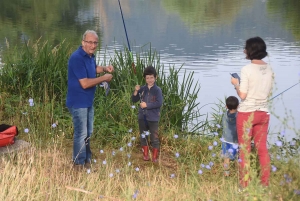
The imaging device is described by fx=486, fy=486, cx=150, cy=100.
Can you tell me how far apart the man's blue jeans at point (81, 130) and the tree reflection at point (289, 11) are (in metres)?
18.7

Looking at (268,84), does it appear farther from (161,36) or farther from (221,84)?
(161,36)

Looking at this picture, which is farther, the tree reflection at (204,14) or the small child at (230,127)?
the tree reflection at (204,14)

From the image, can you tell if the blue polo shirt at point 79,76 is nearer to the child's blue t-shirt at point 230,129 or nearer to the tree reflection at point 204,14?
the child's blue t-shirt at point 230,129

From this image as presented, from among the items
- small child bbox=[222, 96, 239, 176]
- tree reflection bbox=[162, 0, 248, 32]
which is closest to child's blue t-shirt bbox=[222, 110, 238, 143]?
small child bbox=[222, 96, 239, 176]

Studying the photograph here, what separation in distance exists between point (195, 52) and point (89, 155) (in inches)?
601

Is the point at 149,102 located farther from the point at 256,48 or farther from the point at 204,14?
the point at 204,14

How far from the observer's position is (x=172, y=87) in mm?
6594

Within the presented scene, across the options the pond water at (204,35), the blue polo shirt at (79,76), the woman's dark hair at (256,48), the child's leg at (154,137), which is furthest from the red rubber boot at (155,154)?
the woman's dark hair at (256,48)

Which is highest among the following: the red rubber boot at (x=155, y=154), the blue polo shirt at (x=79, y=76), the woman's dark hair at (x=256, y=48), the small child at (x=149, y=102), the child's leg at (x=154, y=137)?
the woman's dark hair at (x=256, y=48)

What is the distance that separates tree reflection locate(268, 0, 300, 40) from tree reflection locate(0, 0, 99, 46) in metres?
9.91

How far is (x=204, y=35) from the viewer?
25.3m

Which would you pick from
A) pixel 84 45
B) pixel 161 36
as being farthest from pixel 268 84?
pixel 161 36

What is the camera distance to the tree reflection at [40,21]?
20422 mm

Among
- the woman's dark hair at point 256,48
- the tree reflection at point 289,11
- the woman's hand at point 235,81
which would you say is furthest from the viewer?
the tree reflection at point 289,11
